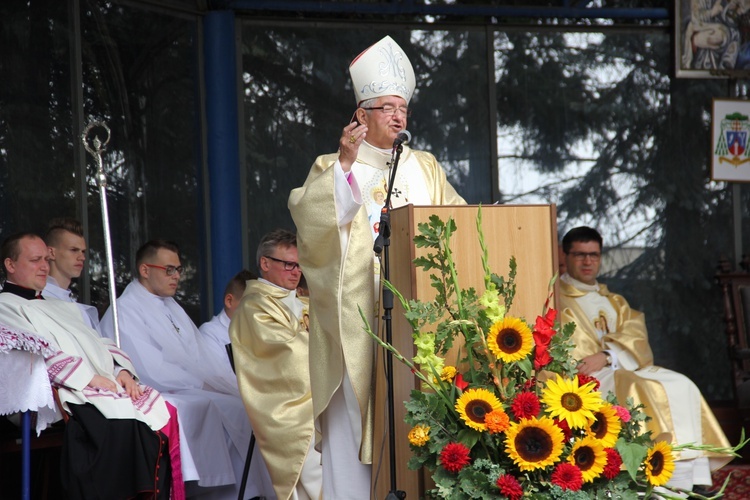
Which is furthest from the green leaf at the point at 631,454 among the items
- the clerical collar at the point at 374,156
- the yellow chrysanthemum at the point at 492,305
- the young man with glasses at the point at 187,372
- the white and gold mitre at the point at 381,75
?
the young man with glasses at the point at 187,372

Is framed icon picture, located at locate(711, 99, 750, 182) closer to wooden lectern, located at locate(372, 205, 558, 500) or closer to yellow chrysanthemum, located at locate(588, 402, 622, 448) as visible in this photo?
wooden lectern, located at locate(372, 205, 558, 500)

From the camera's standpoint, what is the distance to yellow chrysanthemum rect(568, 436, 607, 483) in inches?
132

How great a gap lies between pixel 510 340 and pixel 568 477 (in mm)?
434

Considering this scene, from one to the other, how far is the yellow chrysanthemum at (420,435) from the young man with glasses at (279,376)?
7.80 feet

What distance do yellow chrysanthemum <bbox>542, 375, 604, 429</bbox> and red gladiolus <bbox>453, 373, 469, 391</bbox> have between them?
0.79 ft

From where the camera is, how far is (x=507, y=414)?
136 inches

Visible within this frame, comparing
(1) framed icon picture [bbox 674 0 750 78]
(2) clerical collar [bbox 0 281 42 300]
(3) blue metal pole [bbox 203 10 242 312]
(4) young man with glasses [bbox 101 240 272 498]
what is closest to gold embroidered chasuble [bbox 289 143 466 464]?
(4) young man with glasses [bbox 101 240 272 498]

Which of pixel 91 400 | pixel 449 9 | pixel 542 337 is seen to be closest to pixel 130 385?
pixel 91 400

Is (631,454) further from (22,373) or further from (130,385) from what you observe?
(130,385)

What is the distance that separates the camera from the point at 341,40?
8281 mm

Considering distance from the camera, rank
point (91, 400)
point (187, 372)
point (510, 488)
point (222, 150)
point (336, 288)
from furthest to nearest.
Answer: point (222, 150) → point (187, 372) → point (91, 400) → point (336, 288) → point (510, 488)

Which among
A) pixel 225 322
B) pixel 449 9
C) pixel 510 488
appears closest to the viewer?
pixel 510 488

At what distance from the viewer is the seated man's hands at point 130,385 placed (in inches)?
220

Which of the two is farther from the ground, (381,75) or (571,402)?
(381,75)
